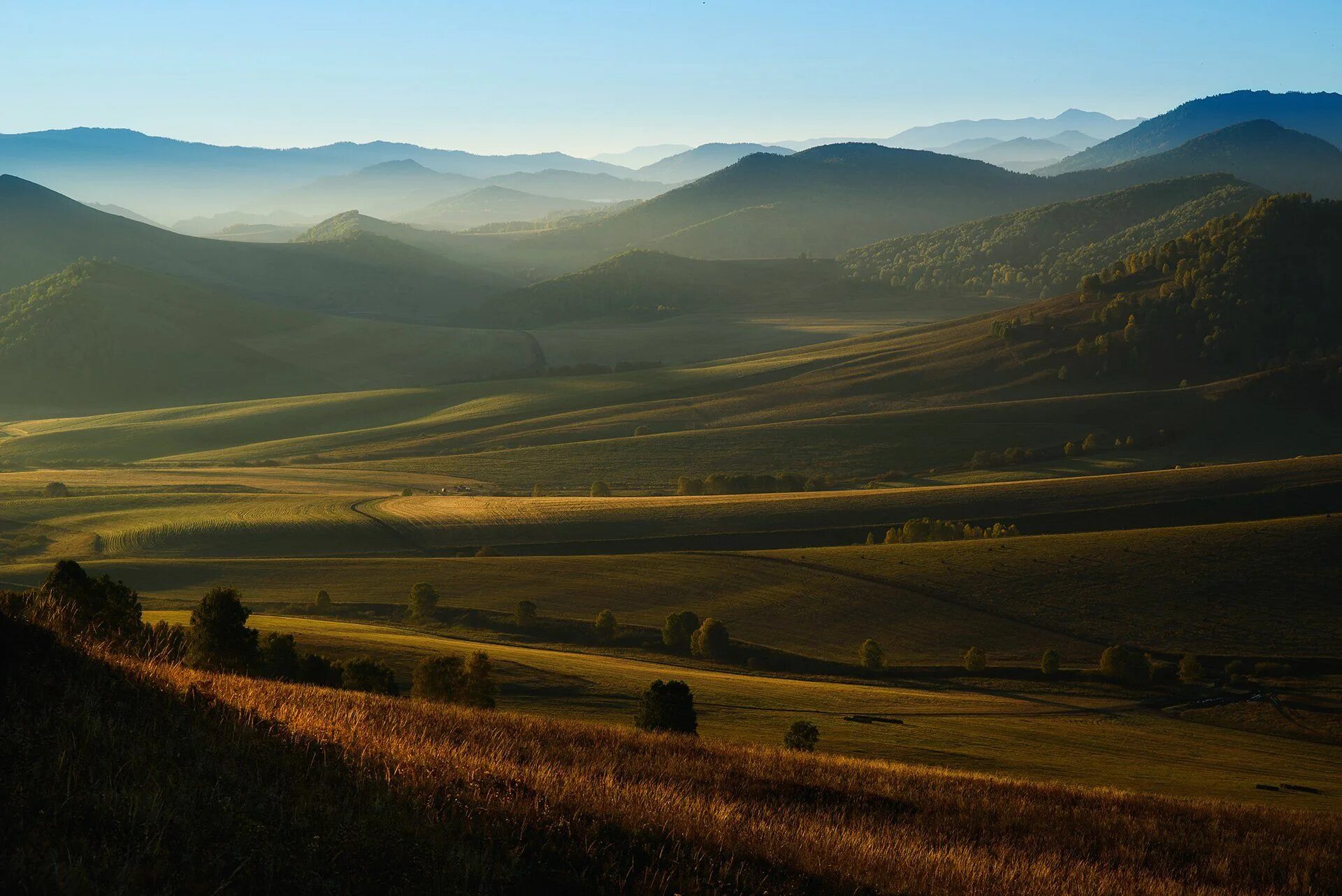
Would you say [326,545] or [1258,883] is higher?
[1258,883]

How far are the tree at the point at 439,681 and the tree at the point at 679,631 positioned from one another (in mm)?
29415

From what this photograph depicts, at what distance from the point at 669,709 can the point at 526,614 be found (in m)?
40.2

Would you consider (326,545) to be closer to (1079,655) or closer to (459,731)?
(1079,655)

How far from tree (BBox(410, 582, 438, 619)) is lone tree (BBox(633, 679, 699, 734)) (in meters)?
40.9

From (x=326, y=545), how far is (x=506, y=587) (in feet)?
85.7

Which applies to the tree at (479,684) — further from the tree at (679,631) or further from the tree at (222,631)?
the tree at (679,631)

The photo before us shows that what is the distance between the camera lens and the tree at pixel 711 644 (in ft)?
219

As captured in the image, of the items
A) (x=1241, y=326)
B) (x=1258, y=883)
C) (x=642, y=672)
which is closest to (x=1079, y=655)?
(x=642, y=672)

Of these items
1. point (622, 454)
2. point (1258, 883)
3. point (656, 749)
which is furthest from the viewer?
point (622, 454)

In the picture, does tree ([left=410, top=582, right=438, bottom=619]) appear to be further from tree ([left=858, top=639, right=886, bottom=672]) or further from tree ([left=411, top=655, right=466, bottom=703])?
tree ([left=411, top=655, right=466, bottom=703])

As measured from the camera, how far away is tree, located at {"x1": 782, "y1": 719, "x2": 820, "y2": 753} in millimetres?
33875

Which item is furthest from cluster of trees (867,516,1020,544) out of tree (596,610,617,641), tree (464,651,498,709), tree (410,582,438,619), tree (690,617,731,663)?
tree (464,651,498,709)

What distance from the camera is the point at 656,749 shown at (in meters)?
17.0

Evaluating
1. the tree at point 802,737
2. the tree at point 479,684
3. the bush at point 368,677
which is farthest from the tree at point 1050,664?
the bush at point 368,677
